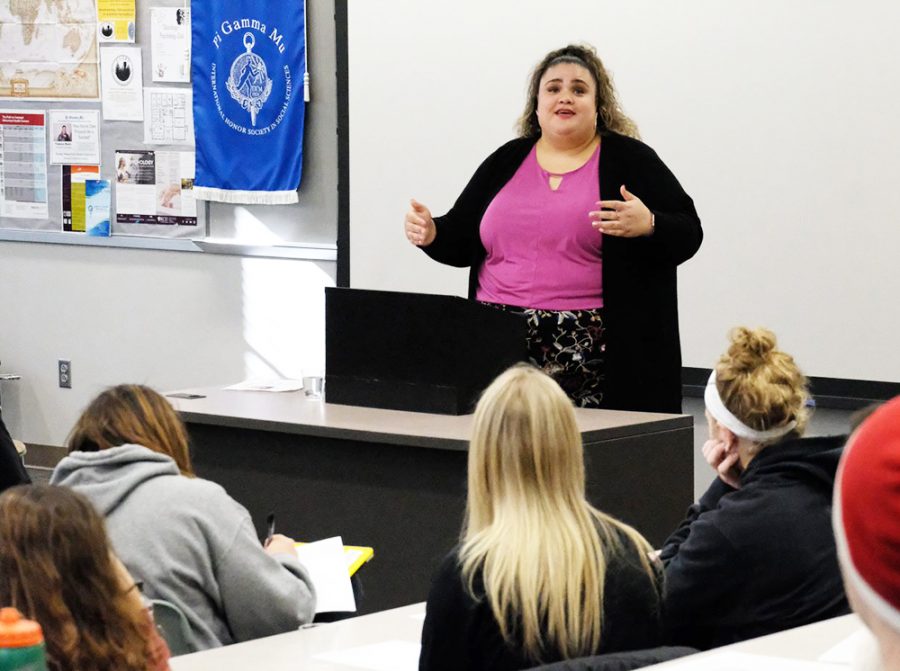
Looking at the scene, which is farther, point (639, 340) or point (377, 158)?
point (377, 158)

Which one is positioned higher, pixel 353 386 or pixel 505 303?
pixel 505 303

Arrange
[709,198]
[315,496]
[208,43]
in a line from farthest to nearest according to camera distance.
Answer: [208,43] < [709,198] < [315,496]

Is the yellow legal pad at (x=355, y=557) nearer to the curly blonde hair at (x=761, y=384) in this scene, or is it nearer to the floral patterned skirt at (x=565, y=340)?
the curly blonde hair at (x=761, y=384)

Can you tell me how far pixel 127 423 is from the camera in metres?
2.34

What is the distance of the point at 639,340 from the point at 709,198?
1333 mm

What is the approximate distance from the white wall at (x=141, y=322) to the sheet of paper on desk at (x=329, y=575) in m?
2.96

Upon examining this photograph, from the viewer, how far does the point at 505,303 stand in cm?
364

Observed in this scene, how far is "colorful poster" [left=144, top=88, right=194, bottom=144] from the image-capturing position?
6.21 m

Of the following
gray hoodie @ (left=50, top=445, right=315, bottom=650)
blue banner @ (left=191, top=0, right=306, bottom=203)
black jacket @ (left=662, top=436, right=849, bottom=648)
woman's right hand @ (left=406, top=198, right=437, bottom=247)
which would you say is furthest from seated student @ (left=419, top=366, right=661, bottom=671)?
blue banner @ (left=191, top=0, right=306, bottom=203)

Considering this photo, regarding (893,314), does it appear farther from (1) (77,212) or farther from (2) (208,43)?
(1) (77,212)

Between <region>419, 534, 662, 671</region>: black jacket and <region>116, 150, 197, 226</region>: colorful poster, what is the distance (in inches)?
177

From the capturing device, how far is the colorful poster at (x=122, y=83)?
6328 millimetres

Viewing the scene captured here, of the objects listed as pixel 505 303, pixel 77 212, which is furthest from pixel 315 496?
pixel 77 212

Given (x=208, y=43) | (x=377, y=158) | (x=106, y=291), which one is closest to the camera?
(x=377, y=158)
